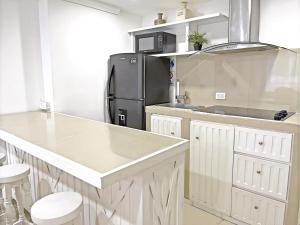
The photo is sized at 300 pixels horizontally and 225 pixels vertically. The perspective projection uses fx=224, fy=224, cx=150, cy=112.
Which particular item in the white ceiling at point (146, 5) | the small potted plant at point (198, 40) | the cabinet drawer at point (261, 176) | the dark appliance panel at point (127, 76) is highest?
the white ceiling at point (146, 5)

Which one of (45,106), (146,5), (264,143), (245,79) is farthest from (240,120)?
(45,106)

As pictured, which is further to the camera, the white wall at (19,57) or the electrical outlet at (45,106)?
the electrical outlet at (45,106)

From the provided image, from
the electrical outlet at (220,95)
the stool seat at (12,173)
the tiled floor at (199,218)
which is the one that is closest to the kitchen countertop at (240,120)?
the electrical outlet at (220,95)

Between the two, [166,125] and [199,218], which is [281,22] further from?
[199,218]

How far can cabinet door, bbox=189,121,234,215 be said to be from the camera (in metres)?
2.12

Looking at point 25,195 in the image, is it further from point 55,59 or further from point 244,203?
point 244,203

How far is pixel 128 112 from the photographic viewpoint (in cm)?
297

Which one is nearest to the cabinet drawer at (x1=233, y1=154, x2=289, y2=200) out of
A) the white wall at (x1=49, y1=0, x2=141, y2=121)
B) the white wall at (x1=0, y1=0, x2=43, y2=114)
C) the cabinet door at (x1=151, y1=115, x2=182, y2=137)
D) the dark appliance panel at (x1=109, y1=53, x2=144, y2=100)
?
the cabinet door at (x1=151, y1=115, x2=182, y2=137)

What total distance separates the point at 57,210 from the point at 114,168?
50 centimetres

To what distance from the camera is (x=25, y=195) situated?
2191mm

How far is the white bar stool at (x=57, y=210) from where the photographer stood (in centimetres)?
120

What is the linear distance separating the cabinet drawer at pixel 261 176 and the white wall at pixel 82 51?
78.1 inches

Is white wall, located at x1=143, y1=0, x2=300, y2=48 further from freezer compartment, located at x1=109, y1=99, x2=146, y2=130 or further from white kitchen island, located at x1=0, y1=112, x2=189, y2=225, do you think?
white kitchen island, located at x1=0, y1=112, x2=189, y2=225

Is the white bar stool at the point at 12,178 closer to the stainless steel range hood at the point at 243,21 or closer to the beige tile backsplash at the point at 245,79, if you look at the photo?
the stainless steel range hood at the point at 243,21
